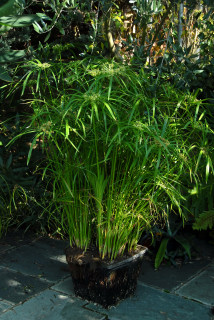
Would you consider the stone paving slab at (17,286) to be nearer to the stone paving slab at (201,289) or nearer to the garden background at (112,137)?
the garden background at (112,137)

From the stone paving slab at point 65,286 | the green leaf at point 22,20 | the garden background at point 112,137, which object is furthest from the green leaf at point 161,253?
the green leaf at point 22,20

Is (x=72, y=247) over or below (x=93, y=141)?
below

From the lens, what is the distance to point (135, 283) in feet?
10.4

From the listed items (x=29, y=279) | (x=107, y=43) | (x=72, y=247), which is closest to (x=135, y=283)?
(x=72, y=247)

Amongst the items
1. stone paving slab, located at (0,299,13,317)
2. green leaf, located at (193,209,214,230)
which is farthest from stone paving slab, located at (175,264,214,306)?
stone paving slab, located at (0,299,13,317)

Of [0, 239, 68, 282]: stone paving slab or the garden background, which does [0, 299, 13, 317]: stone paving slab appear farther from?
the garden background

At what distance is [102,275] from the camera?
2.94 metres

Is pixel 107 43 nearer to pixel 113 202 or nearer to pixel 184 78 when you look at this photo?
pixel 184 78

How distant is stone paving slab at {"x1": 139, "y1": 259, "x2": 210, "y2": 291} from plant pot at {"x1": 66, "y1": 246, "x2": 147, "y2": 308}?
0.37m

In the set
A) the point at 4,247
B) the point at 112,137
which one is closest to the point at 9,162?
the point at 4,247

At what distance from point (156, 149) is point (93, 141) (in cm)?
40

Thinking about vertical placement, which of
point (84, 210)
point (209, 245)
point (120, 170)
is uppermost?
point (120, 170)

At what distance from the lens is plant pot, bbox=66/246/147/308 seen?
295cm

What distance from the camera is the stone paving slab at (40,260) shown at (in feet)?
11.6
